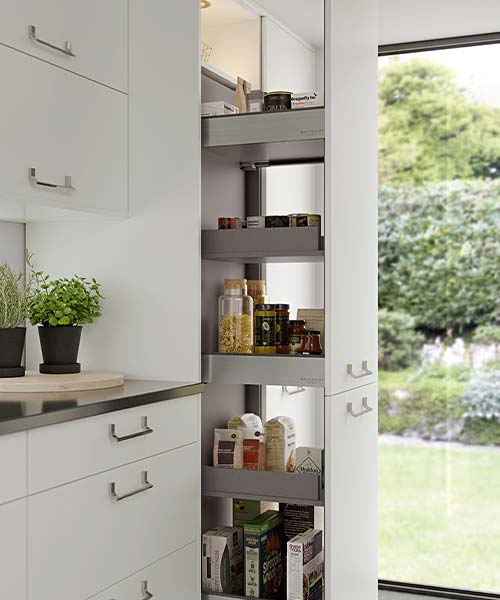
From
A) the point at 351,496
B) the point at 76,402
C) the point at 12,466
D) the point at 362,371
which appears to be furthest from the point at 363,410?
the point at 12,466

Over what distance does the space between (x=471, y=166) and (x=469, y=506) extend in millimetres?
1574

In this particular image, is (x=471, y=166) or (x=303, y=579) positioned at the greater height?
(x=471, y=166)

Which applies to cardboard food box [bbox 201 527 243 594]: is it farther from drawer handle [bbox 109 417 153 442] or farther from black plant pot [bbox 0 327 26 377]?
black plant pot [bbox 0 327 26 377]

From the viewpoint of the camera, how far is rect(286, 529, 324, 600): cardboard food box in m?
2.57

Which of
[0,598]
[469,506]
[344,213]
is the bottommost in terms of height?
[469,506]

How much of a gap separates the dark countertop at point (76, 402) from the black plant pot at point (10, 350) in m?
0.12

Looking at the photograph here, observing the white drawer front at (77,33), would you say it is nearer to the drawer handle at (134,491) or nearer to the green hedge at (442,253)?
→ the drawer handle at (134,491)

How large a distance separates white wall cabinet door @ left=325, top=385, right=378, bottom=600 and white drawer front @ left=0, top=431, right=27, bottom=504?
100cm

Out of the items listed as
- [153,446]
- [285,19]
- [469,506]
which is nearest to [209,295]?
[153,446]

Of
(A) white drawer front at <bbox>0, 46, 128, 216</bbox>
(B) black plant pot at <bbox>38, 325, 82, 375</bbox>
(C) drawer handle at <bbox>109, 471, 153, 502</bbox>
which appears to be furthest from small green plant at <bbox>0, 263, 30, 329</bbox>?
(C) drawer handle at <bbox>109, 471, 153, 502</bbox>

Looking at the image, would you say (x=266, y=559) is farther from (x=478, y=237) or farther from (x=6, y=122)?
(x=478, y=237)

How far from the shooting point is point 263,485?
2619 millimetres

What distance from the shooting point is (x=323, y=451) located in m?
2.61

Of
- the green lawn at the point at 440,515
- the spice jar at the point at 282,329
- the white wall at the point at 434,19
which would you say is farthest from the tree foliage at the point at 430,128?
the spice jar at the point at 282,329
